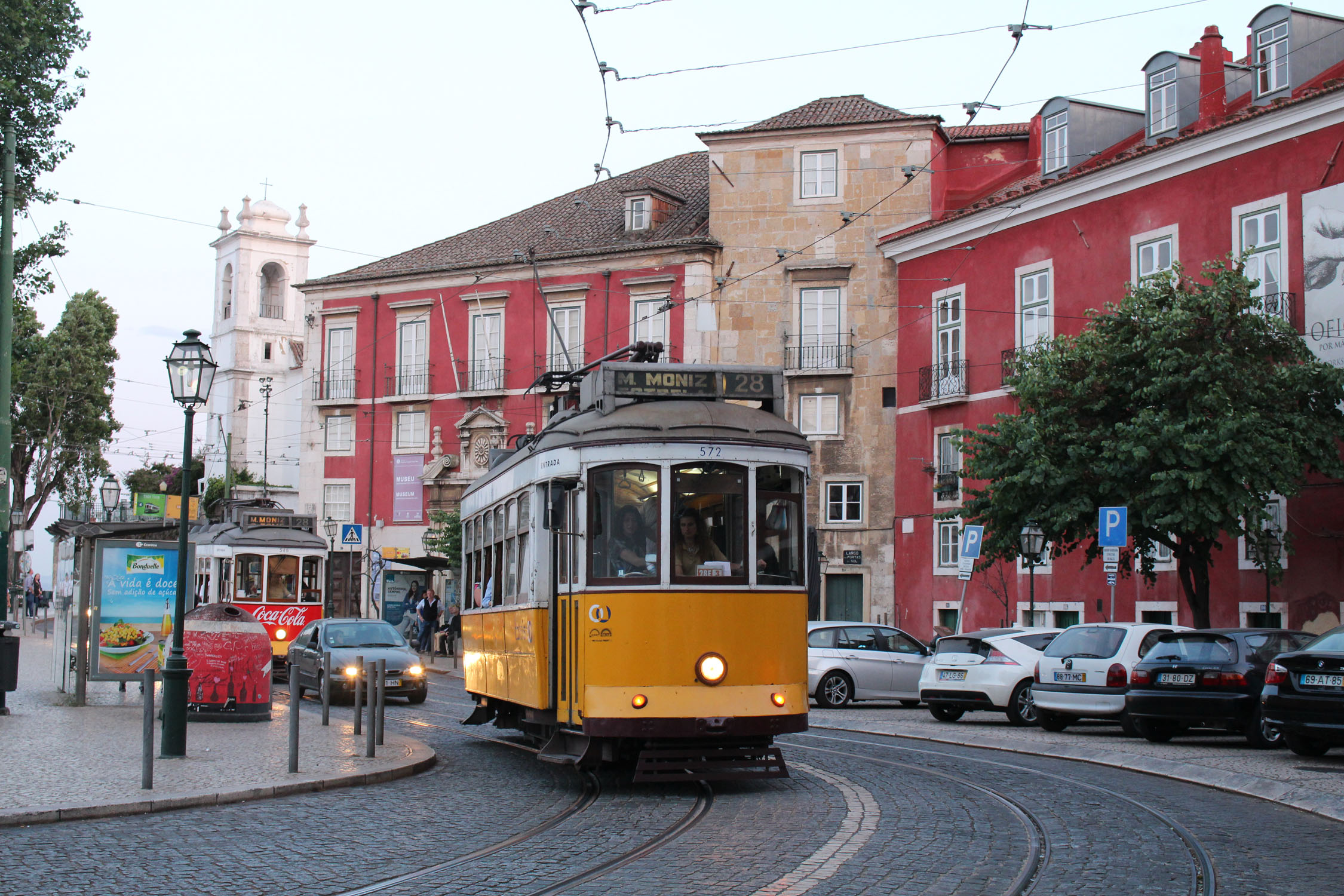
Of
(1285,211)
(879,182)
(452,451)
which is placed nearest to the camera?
(1285,211)

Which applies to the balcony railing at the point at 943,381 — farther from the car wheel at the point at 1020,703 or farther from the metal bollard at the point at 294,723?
the metal bollard at the point at 294,723

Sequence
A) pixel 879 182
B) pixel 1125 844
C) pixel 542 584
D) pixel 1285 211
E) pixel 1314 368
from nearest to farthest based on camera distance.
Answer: pixel 1125 844
pixel 542 584
pixel 1314 368
pixel 1285 211
pixel 879 182

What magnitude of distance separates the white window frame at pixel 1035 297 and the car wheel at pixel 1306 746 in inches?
737

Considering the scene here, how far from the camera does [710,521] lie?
11875 mm

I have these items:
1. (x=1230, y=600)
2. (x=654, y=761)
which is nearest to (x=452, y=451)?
(x=1230, y=600)

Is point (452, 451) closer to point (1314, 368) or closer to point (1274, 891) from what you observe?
point (1314, 368)

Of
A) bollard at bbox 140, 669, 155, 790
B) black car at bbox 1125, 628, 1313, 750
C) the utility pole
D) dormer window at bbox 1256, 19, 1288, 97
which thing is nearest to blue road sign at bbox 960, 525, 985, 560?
black car at bbox 1125, 628, 1313, 750

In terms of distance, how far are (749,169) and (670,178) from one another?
857cm

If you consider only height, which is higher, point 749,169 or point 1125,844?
point 749,169

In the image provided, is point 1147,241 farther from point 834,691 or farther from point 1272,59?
point 834,691

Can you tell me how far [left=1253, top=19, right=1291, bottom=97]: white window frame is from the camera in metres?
29.1

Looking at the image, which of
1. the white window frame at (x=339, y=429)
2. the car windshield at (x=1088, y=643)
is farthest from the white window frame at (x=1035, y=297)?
the white window frame at (x=339, y=429)

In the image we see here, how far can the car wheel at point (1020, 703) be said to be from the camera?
814 inches

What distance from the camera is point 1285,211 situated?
90.7 ft
